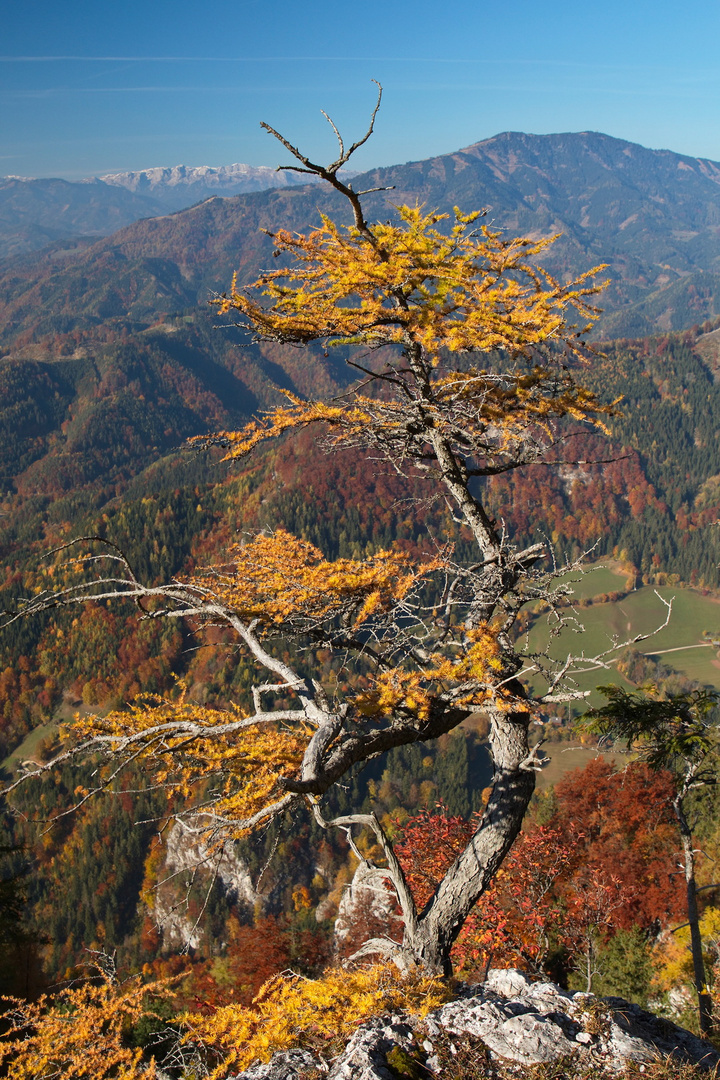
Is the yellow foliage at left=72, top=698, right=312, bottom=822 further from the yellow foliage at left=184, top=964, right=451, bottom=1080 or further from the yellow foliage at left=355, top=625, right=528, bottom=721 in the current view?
the yellow foliage at left=184, top=964, right=451, bottom=1080

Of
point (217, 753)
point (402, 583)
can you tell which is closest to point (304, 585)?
point (402, 583)

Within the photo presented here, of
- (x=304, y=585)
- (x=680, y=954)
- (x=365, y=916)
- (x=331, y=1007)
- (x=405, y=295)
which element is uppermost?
(x=405, y=295)

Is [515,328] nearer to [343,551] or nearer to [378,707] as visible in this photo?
[378,707]

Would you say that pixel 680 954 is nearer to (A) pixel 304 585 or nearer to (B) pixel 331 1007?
(B) pixel 331 1007

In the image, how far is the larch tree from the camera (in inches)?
346

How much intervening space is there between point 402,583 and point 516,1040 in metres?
6.26

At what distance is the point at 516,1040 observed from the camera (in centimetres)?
648

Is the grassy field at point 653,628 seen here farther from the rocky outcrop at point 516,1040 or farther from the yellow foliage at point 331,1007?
the rocky outcrop at point 516,1040

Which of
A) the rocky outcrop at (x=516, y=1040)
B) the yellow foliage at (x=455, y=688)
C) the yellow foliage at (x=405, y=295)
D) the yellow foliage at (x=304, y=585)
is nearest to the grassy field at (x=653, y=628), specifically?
the yellow foliage at (x=304, y=585)

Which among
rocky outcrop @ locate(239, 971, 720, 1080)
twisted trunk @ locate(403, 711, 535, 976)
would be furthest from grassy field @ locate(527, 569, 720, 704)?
rocky outcrop @ locate(239, 971, 720, 1080)

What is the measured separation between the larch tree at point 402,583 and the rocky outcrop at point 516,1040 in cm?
235

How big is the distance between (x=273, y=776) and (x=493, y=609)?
480cm

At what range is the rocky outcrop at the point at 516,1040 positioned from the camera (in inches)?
247

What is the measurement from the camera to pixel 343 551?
6649 inches
